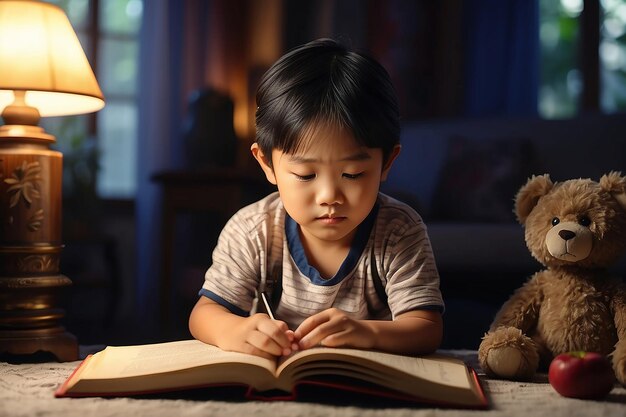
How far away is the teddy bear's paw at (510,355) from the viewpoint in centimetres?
108

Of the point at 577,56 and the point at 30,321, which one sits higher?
the point at 577,56

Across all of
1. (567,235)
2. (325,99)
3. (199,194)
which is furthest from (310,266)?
(199,194)

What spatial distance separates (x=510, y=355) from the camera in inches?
42.7

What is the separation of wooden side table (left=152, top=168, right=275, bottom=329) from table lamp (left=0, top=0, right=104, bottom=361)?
4.40 ft

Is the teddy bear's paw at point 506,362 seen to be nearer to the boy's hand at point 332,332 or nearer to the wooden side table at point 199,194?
the boy's hand at point 332,332

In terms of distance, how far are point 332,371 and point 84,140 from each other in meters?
2.85

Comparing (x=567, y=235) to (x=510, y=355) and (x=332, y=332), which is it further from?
(x=332, y=332)

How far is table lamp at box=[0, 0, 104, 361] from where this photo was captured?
4.14 feet

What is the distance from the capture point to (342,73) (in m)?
1.14

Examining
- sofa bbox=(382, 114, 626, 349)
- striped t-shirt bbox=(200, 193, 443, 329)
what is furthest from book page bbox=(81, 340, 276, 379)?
sofa bbox=(382, 114, 626, 349)

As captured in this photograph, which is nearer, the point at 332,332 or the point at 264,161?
the point at 332,332

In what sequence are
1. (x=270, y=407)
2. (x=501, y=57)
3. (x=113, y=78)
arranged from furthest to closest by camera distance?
(x=501, y=57) < (x=113, y=78) < (x=270, y=407)

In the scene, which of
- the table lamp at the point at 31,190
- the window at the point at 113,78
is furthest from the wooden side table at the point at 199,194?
the table lamp at the point at 31,190

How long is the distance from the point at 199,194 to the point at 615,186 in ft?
5.98
